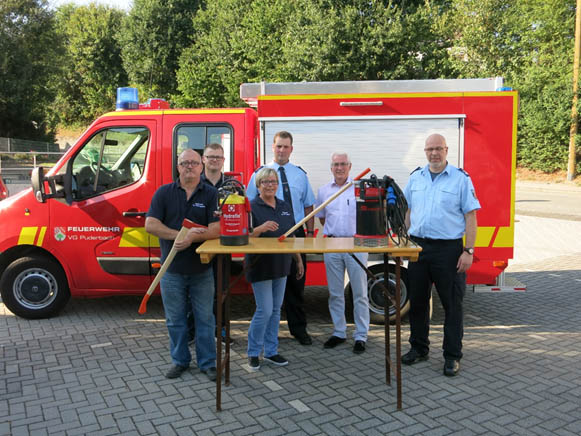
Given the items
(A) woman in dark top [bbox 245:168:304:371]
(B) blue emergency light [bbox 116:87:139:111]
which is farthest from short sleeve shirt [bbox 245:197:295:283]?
(B) blue emergency light [bbox 116:87:139:111]

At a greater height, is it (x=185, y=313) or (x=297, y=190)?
(x=297, y=190)

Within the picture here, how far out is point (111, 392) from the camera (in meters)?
4.27

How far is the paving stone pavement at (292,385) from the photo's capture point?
3.73 meters

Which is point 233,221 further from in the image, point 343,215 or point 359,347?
point 359,347

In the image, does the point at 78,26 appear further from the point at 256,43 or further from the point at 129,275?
the point at 129,275

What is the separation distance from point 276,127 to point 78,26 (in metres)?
54.2

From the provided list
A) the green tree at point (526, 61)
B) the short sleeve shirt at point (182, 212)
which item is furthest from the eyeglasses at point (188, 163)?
the green tree at point (526, 61)

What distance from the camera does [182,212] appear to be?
4.45 metres

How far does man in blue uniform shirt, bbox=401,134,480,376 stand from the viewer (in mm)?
4516

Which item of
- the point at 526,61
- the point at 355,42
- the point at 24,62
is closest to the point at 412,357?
the point at 355,42

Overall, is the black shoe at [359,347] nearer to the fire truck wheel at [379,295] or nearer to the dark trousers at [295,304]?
the dark trousers at [295,304]

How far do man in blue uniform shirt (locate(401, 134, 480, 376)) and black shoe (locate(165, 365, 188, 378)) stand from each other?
2.14 meters

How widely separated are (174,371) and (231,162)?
2.37m

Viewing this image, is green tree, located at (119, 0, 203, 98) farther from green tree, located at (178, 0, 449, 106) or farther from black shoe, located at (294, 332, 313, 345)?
black shoe, located at (294, 332, 313, 345)
